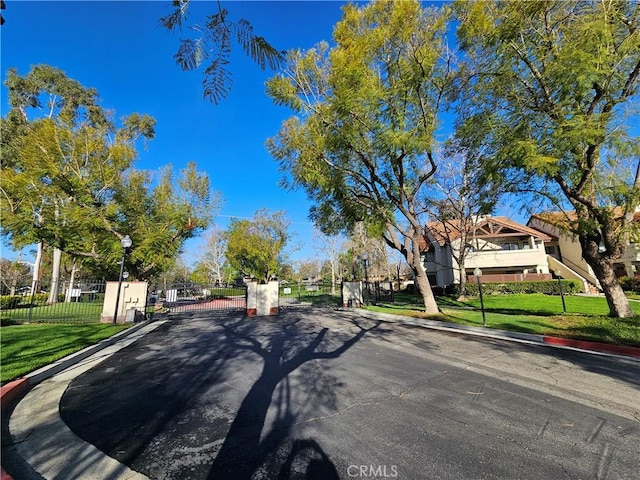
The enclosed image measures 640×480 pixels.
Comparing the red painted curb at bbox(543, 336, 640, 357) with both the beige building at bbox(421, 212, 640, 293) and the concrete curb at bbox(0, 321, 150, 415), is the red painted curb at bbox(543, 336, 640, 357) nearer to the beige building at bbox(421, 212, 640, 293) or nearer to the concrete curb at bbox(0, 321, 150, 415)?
the concrete curb at bbox(0, 321, 150, 415)

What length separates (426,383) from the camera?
16.3 feet

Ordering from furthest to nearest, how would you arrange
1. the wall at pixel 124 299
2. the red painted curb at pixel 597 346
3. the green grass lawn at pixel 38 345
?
the wall at pixel 124 299, the red painted curb at pixel 597 346, the green grass lawn at pixel 38 345

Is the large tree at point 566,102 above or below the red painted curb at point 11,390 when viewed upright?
above

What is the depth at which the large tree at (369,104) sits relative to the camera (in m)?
11.6

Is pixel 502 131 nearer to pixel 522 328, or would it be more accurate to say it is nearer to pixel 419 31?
pixel 419 31

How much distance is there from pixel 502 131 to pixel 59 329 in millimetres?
15756

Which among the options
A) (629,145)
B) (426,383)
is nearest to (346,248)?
(629,145)

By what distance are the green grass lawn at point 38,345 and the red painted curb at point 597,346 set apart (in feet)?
39.0

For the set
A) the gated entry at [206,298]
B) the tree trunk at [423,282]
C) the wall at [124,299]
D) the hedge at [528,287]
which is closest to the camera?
the wall at [124,299]

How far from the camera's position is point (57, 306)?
52.4 feet

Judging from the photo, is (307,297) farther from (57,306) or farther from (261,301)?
(57,306)

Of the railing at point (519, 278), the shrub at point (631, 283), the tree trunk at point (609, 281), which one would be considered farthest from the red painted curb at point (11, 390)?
the shrub at point (631, 283)

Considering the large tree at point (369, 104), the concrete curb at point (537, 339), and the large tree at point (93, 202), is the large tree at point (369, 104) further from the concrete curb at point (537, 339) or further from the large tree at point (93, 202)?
the large tree at point (93, 202)

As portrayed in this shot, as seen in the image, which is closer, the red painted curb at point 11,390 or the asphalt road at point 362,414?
the asphalt road at point 362,414
